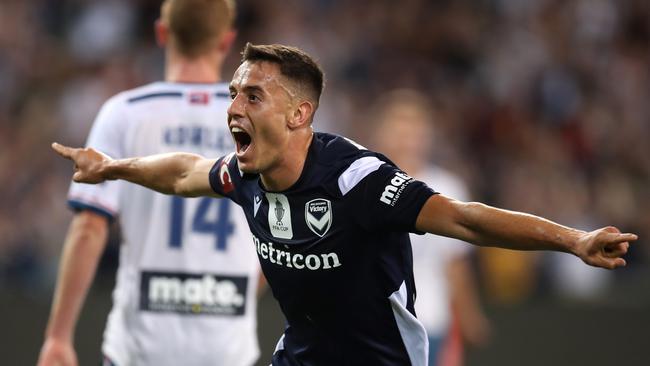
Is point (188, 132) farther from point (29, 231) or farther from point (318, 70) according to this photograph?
point (29, 231)

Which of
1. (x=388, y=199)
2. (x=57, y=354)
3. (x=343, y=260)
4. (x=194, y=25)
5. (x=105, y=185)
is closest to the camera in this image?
(x=388, y=199)

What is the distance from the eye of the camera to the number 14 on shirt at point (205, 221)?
5.25 m

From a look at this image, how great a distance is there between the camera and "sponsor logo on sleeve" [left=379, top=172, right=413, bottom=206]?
3949 mm

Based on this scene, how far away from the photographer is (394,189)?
397cm

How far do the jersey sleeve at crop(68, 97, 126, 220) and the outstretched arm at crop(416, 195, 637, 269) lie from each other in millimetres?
1790

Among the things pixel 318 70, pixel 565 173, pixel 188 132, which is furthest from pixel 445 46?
pixel 318 70

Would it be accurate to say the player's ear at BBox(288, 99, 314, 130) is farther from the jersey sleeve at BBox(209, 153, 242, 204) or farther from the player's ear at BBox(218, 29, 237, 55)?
the player's ear at BBox(218, 29, 237, 55)

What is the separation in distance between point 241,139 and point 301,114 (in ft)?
0.75

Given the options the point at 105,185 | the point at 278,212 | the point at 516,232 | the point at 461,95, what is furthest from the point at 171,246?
the point at 461,95

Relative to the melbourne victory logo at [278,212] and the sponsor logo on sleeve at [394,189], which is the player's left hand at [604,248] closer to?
the sponsor logo on sleeve at [394,189]

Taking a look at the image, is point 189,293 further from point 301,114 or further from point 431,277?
point 431,277

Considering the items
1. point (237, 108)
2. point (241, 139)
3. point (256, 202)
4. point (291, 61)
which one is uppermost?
point (291, 61)

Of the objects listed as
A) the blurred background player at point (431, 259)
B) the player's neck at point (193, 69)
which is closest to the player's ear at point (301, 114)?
the player's neck at point (193, 69)

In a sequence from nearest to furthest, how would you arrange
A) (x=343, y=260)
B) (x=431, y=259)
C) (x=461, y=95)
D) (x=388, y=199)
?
(x=388, y=199) → (x=343, y=260) → (x=431, y=259) → (x=461, y=95)
